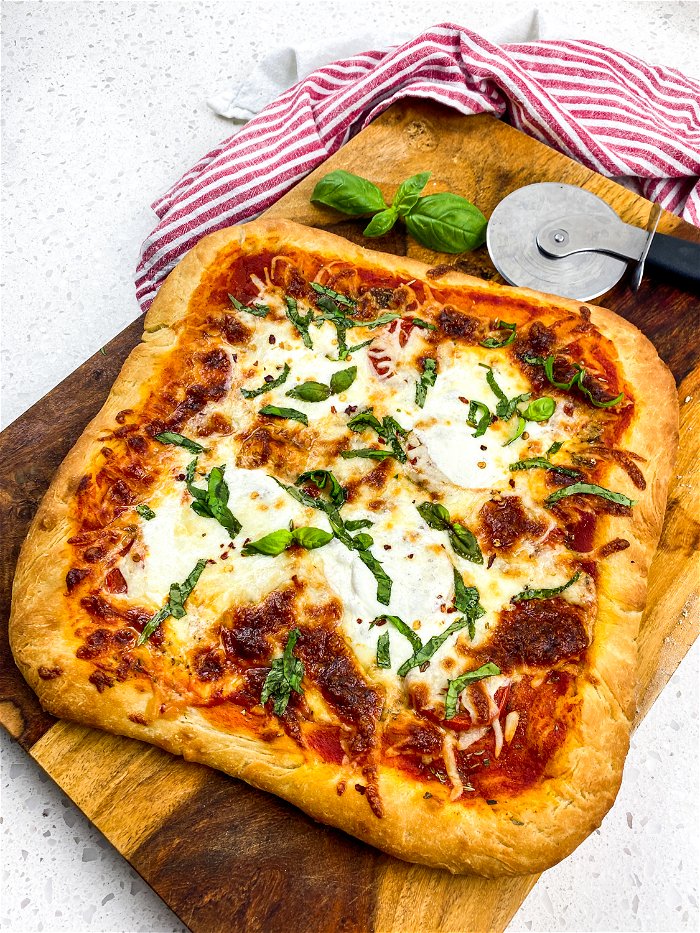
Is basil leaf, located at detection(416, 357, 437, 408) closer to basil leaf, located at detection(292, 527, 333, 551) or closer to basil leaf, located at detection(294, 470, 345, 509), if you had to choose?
basil leaf, located at detection(294, 470, 345, 509)

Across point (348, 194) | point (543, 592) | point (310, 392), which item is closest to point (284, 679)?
point (543, 592)

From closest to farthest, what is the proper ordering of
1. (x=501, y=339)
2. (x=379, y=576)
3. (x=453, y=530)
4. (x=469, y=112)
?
(x=379, y=576) → (x=453, y=530) → (x=501, y=339) → (x=469, y=112)

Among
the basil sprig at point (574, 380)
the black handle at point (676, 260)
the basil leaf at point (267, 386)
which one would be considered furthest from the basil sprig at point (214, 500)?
the black handle at point (676, 260)

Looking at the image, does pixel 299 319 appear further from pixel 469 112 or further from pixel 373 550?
pixel 469 112

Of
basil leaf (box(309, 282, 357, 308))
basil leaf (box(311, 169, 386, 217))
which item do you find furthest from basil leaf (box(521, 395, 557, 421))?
basil leaf (box(311, 169, 386, 217))

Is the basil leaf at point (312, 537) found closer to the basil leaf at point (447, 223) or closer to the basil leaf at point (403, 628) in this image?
the basil leaf at point (403, 628)

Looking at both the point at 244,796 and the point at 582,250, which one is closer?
the point at 244,796
